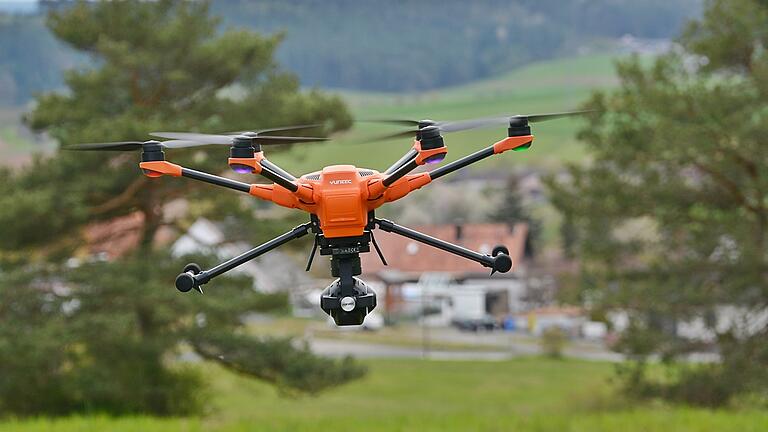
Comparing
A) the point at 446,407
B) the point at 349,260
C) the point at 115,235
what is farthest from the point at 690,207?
the point at 349,260

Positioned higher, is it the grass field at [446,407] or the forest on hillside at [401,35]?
the forest on hillside at [401,35]

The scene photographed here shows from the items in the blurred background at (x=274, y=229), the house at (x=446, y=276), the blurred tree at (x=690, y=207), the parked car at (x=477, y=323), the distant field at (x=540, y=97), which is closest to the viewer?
the house at (x=446, y=276)

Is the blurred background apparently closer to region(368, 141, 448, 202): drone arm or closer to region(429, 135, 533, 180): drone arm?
region(368, 141, 448, 202): drone arm

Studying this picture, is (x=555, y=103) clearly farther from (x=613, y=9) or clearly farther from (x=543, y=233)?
(x=613, y=9)

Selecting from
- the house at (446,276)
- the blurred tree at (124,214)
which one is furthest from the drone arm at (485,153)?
the blurred tree at (124,214)

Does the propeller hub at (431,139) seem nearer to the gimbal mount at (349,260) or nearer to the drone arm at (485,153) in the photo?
the drone arm at (485,153)

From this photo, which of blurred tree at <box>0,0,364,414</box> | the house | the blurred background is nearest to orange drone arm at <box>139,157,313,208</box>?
the house

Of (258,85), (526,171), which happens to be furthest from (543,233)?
(258,85)

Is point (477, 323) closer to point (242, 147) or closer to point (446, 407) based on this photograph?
point (446, 407)
